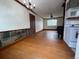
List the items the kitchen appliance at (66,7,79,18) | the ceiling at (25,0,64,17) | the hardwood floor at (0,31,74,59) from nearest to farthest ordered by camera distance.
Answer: the hardwood floor at (0,31,74,59) < the kitchen appliance at (66,7,79,18) < the ceiling at (25,0,64,17)

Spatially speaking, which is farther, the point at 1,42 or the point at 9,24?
the point at 9,24

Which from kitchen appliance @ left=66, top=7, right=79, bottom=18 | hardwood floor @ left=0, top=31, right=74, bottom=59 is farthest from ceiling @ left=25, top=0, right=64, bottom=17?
hardwood floor @ left=0, top=31, right=74, bottom=59

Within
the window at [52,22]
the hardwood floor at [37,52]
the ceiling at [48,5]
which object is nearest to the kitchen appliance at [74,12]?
the ceiling at [48,5]

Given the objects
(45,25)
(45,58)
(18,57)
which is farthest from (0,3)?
(45,25)

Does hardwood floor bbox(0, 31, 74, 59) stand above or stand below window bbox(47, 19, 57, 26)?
below

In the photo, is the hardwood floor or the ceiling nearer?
the hardwood floor

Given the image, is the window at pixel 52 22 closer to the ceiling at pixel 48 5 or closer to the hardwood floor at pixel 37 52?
the ceiling at pixel 48 5

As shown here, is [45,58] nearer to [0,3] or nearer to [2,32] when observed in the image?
[2,32]

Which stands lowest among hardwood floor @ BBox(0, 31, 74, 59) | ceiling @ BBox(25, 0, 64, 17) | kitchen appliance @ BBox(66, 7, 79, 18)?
hardwood floor @ BBox(0, 31, 74, 59)

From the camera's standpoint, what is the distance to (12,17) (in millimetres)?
3660

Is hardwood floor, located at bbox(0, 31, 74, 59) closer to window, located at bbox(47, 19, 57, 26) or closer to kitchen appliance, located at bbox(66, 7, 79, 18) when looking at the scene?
kitchen appliance, located at bbox(66, 7, 79, 18)

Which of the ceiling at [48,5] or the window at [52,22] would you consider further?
the window at [52,22]

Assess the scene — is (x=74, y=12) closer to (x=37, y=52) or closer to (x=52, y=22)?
(x=37, y=52)

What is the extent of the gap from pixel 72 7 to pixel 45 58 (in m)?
2.86
